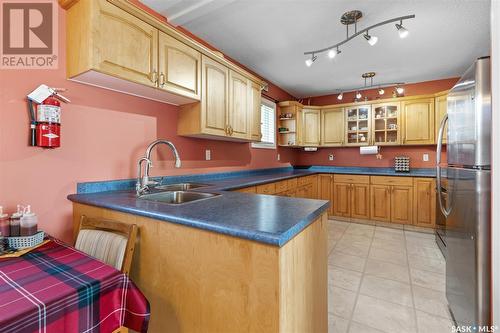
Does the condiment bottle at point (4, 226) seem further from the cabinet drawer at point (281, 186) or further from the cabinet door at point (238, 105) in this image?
the cabinet drawer at point (281, 186)

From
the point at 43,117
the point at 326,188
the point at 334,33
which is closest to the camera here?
the point at 43,117

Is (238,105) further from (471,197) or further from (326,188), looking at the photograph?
(326,188)

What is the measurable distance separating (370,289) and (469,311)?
797mm

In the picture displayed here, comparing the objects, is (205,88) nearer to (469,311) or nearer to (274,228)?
(274,228)

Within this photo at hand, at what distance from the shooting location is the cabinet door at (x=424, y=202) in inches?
139

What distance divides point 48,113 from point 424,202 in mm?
4673

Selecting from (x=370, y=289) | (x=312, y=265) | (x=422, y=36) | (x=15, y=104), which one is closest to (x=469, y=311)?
(x=370, y=289)

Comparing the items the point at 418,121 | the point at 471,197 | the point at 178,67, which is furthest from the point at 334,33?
the point at 418,121

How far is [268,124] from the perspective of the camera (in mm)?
4211

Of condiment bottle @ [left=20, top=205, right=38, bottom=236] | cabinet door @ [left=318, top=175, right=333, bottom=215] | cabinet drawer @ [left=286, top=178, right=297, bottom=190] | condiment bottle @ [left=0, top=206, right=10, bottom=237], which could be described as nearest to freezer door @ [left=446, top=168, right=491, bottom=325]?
cabinet drawer @ [left=286, top=178, right=297, bottom=190]

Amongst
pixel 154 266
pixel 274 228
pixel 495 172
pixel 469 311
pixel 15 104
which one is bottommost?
pixel 469 311

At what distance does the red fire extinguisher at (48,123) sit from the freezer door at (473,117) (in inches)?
96.5

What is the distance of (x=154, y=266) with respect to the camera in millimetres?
1181

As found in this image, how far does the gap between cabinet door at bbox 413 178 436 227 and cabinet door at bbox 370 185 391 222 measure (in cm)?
37
